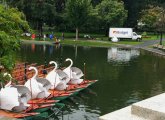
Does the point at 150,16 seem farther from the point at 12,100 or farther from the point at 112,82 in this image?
the point at 12,100

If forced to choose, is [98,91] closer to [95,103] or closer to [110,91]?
[110,91]

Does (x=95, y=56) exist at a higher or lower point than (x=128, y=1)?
lower

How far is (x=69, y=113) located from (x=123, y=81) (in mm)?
11928

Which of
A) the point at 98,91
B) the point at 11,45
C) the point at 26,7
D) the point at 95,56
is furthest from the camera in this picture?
the point at 26,7

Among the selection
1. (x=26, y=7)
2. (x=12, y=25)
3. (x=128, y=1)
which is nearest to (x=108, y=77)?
(x=12, y=25)

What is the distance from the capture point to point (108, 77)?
33906 mm

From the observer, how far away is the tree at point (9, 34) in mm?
14622

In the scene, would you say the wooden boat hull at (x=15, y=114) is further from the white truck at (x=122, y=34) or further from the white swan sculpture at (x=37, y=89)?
the white truck at (x=122, y=34)

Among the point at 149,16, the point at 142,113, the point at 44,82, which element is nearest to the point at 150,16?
the point at 149,16

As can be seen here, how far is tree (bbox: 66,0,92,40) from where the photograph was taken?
237ft

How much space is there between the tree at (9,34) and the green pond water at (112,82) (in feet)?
19.0

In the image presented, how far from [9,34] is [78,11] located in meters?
57.1

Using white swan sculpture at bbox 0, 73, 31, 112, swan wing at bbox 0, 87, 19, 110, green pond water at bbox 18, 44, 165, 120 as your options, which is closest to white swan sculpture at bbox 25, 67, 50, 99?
green pond water at bbox 18, 44, 165, 120

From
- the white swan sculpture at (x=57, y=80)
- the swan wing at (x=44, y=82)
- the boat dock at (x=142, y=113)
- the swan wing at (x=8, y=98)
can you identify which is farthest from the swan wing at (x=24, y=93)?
the boat dock at (x=142, y=113)
